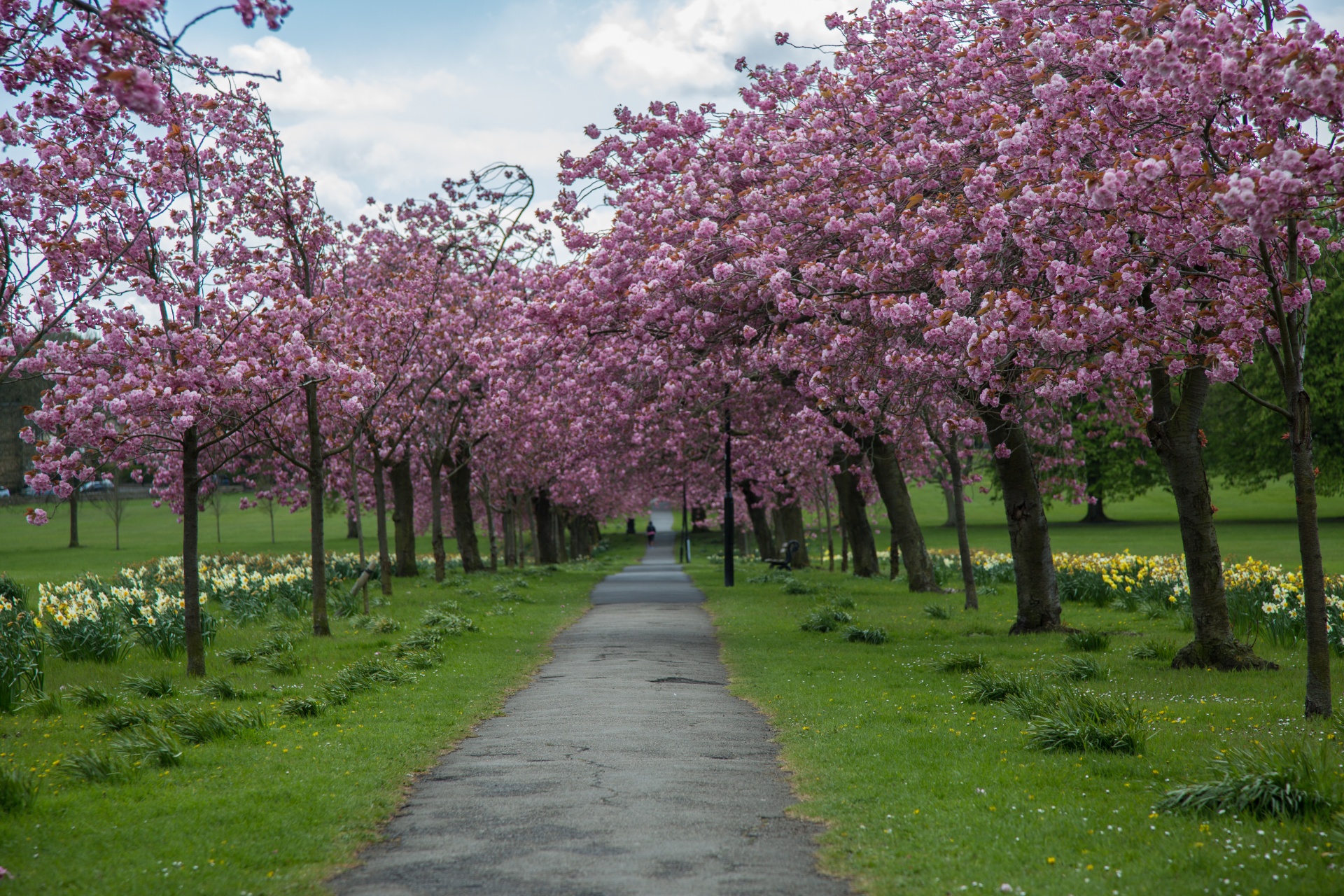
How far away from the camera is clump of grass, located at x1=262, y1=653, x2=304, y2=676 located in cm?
1174

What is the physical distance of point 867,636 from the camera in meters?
15.0

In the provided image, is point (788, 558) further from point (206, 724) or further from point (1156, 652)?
point (206, 724)

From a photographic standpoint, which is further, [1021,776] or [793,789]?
[793,789]

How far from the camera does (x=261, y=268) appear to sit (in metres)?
13.2

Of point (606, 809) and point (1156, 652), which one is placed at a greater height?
point (606, 809)

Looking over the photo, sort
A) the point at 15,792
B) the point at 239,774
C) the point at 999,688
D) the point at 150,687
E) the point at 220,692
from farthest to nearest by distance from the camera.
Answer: the point at 150,687
the point at 220,692
the point at 999,688
the point at 239,774
the point at 15,792

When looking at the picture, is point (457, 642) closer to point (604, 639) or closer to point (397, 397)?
point (604, 639)

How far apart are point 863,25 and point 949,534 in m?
52.7

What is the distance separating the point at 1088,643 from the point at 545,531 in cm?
3694

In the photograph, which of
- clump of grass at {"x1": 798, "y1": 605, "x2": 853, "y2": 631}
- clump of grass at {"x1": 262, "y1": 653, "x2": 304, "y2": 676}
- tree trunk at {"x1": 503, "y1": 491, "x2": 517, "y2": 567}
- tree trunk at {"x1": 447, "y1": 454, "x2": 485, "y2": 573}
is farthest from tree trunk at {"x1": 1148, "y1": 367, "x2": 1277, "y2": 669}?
tree trunk at {"x1": 503, "y1": 491, "x2": 517, "y2": 567}

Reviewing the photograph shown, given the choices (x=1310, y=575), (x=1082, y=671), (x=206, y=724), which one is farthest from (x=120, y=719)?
(x=1310, y=575)

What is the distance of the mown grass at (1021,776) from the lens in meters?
4.96

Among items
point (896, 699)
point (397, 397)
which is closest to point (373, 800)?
point (896, 699)

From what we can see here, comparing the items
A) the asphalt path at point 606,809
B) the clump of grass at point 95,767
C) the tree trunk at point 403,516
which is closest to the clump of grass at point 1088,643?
the asphalt path at point 606,809
